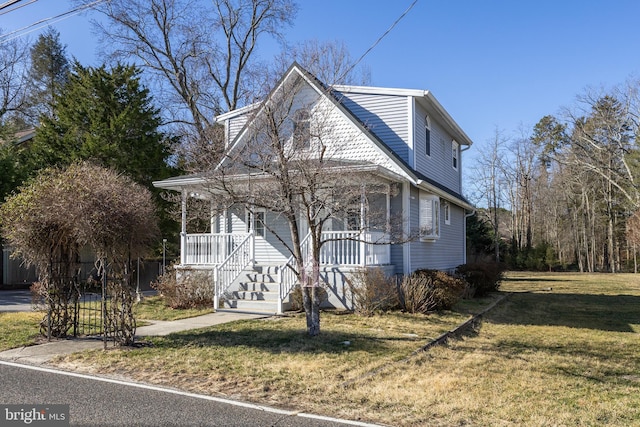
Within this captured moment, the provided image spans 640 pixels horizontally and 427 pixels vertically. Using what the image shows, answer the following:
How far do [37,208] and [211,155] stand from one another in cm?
318

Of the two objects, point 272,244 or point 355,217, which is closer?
point 355,217

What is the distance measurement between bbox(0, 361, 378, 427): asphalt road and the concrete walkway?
1.33 m

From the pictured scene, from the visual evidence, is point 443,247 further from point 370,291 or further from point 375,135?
point 370,291

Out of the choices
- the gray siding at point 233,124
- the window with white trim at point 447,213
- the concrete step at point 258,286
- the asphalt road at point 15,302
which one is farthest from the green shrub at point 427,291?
the asphalt road at point 15,302

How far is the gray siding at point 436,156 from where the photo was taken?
16.7 metres

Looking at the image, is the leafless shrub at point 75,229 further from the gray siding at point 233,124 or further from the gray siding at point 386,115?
the gray siding at point 386,115

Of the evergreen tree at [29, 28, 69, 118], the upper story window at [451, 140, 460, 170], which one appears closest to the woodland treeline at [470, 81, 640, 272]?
the upper story window at [451, 140, 460, 170]

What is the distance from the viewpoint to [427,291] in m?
13.1

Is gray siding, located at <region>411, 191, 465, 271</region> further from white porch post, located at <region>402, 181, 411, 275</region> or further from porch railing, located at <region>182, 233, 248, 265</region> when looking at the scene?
porch railing, located at <region>182, 233, 248, 265</region>

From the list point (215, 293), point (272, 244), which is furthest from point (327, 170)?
point (272, 244)

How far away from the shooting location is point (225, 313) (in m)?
13.2

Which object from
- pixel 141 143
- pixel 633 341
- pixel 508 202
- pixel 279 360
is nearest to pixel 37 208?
pixel 279 360

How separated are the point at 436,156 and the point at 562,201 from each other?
36.5 metres

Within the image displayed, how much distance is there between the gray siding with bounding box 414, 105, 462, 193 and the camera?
16.7 meters
